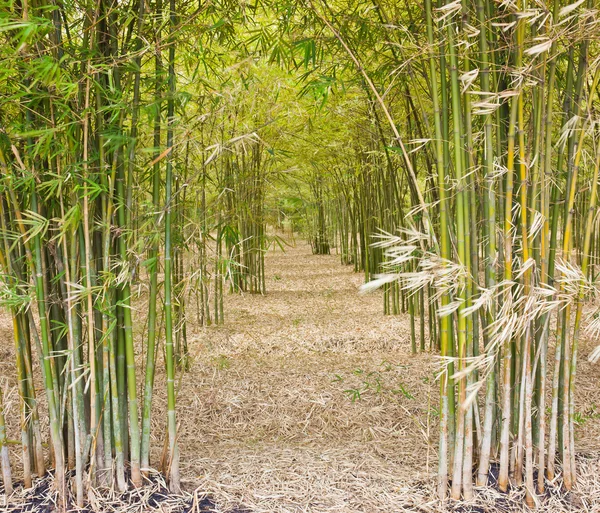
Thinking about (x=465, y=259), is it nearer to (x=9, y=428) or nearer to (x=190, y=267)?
(x=190, y=267)

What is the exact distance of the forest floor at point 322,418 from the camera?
2.21 metres

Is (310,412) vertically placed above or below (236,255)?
below

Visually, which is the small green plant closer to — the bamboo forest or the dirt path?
the dirt path

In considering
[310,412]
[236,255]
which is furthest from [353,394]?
[236,255]

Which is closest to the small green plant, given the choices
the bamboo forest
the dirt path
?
the dirt path

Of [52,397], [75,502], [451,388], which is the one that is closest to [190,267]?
[52,397]

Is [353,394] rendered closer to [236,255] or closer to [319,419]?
[319,419]

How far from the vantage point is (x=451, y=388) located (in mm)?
2055

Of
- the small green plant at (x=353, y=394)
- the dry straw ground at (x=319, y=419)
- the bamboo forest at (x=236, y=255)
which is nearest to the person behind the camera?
the bamboo forest at (x=236, y=255)

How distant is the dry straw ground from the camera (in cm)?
220

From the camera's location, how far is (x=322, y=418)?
10.9ft

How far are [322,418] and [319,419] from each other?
0.8 inches

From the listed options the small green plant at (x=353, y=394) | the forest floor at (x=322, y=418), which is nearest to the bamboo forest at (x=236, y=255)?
the forest floor at (x=322, y=418)

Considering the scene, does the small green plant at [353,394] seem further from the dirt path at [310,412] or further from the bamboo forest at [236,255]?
the bamboo forest at [236,255]
